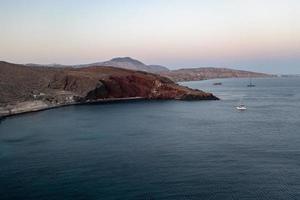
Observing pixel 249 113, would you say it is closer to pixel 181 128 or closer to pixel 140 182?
pixel 181 128

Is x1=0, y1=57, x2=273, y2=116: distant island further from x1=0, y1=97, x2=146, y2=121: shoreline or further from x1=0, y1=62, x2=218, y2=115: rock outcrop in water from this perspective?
x1=0, y1=97, x2=146, y2=121: shoreline

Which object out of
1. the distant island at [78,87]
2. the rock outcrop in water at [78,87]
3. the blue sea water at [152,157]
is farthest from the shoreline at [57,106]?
the blue sea water at [152,157]

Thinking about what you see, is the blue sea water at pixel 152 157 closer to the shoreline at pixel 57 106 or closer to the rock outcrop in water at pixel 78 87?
the shoreline at pixel 57 106

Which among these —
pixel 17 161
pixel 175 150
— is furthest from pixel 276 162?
pixel 17 161

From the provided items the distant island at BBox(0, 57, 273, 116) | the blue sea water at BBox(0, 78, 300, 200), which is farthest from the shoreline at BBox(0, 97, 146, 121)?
the blue sea water at BBox(0, 78, 300, 200)

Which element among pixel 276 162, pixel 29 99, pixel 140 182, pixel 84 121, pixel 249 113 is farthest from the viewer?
pixel 29 99

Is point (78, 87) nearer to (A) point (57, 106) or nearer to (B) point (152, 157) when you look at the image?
(A) point (57, 106)
